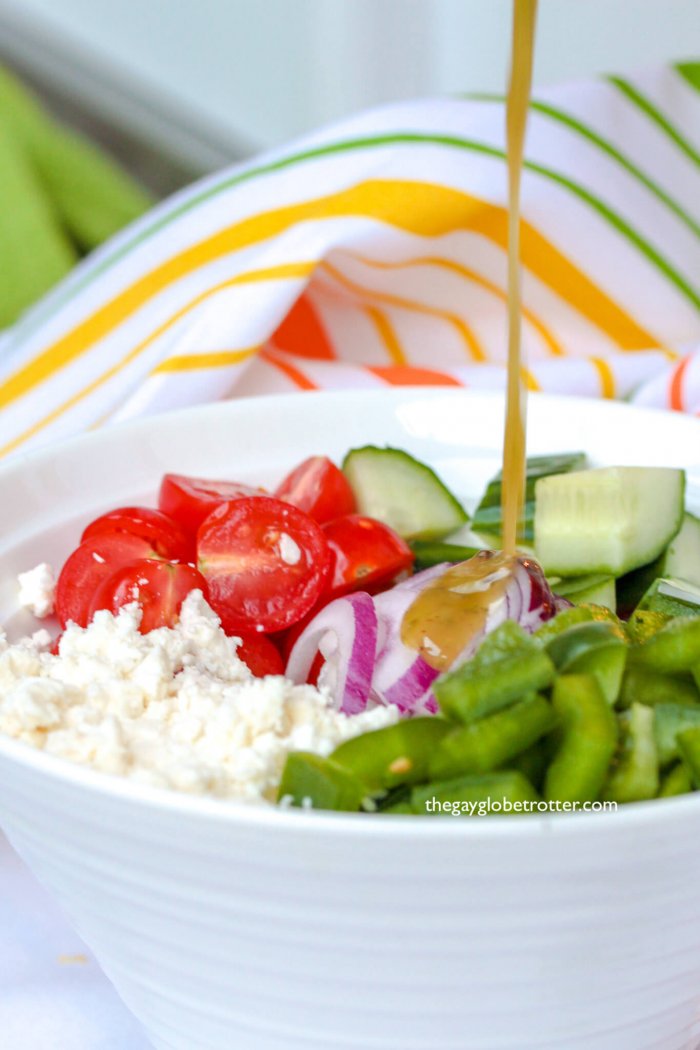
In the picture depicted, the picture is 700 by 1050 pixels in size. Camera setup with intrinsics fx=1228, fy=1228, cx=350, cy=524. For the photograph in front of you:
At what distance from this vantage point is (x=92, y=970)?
0.87 metres

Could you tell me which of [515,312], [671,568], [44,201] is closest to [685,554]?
[671,568]

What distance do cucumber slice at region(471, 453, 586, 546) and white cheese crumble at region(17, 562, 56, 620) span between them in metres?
0.41

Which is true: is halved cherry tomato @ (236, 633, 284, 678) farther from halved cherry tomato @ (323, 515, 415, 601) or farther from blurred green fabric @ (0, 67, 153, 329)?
blurred green fabric @ (0, 67, 153, 329)

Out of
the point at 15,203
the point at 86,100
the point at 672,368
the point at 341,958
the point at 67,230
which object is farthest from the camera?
the point at 86,100

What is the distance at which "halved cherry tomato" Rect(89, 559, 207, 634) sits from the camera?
0.91m

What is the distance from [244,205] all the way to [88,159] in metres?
0.83

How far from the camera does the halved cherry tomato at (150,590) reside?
0.91 metres

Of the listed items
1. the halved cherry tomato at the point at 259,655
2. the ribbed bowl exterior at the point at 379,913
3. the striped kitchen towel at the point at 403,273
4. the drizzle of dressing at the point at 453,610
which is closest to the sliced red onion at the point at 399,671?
the drizzle of dressing at the point at 453,610

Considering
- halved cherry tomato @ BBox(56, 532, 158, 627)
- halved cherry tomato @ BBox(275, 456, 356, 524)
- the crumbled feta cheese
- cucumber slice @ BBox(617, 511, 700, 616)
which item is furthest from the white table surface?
cucumber slice @ BBox(617, 511, 700, 616)

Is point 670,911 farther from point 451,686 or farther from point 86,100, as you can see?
point 86,100

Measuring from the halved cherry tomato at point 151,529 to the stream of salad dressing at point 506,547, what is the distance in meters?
0.25

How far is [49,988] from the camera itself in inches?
33.5

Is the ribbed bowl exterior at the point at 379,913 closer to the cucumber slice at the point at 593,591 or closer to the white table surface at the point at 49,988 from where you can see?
the white table surface at the point at 49,988

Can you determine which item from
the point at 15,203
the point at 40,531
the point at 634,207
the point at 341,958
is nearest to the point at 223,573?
the point at 40,531
